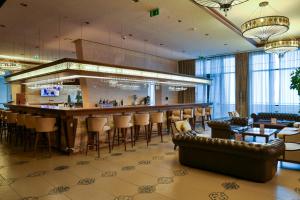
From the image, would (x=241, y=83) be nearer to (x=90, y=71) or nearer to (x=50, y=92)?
(x=90, y=71)

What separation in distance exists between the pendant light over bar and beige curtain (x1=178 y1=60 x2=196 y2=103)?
11.2 feet

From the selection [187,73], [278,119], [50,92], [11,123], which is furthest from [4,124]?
[278,119]

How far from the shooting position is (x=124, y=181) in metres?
3.62

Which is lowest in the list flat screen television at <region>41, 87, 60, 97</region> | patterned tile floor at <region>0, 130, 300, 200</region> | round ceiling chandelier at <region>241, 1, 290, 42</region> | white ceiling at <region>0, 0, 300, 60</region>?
patterned tile floor at <region>0, 130, 300, 200</region>

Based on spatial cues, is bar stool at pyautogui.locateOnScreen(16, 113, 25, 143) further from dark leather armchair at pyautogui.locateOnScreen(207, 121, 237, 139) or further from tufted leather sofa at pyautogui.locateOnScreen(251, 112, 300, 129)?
tufted leather sofa at pyautogui.locateOnScreen(251, 112, 300, 129)

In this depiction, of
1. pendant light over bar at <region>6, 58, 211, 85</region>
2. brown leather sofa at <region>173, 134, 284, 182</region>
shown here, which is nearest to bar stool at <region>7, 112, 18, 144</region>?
pendant light over bar at <region>6, 58, 211, 85</region>

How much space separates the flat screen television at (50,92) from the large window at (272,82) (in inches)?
449

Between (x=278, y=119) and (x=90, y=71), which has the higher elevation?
(x=90, y=71)

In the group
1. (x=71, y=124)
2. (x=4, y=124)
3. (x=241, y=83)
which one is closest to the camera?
(x=71, y=124)

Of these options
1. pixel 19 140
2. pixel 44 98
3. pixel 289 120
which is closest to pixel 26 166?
pixel 19 140

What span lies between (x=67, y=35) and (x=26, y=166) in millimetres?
4708

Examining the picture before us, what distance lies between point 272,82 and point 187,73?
4.58 metres

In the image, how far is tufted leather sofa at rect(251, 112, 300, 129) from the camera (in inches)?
283

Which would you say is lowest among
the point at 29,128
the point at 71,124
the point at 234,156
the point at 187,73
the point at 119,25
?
the point at 234,156
